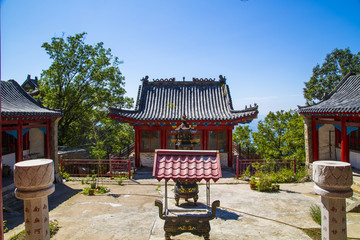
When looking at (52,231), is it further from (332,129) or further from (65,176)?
(332,129)

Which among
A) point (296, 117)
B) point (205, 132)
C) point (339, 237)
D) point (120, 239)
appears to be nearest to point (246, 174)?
point (205, 132)

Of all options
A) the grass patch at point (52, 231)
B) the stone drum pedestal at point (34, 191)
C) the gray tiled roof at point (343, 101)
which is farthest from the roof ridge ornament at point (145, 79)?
the stone drum pedestal at point (34, 191)

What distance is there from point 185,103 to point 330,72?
661 inches

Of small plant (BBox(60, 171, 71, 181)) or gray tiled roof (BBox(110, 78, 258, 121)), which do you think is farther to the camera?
gray tiled roof (BBox(110, 78, 258, 121))

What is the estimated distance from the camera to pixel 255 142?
15.8 m

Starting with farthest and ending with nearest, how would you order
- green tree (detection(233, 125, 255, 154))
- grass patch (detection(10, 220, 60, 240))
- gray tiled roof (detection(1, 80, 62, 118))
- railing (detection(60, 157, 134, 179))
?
green tree (detection(233, 125, 255, 154)) → railing (detection(60, 157, 134, 179)) → gray tiled roof (detection(1, 80, 62, 118)) → grass patch (detection(10, 220, 60, 240))

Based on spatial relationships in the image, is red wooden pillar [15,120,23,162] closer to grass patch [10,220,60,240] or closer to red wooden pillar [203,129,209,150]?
grass patch [10,220,60,240]

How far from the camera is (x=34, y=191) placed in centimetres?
336

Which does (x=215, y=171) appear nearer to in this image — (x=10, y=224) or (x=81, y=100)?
(x=10, y=224)

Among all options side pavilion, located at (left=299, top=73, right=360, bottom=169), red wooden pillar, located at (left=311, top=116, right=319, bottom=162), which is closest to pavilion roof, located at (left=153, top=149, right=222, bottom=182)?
side pavilion, located at (left=299, top=73, right=360, bottom=169)

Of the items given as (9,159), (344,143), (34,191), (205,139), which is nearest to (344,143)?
(344,143)

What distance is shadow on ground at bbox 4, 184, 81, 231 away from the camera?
22.7ft

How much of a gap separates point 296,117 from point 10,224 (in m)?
14.4

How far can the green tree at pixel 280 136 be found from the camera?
46.0 ft
